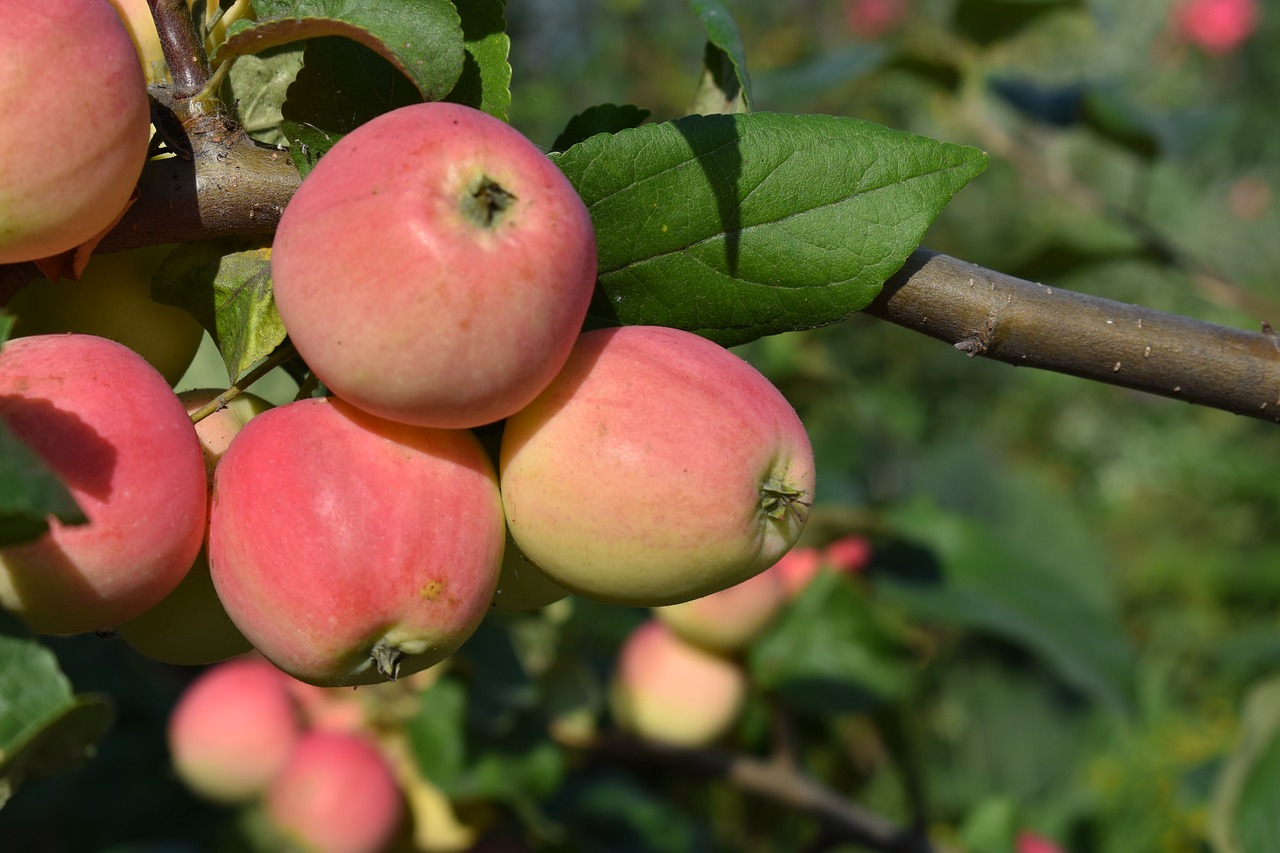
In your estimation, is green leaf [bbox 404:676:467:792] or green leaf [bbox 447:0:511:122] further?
green leaf [bbox 404:676:467:792]

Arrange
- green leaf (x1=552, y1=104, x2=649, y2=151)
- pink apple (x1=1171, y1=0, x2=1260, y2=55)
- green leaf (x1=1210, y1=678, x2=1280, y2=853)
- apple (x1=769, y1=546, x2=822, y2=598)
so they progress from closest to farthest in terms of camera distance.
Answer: green leaf (x1=552, y1=104, x2=649, y2=151) < green leaf (x1=1210, y1=678, x2=1280, y2=853) < apple (x1=769, y1=546, x2=822, y2=598) < pink apple (x1=1171, y1=0, x2=1260, y2=55)

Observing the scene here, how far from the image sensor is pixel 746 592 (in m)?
1.30

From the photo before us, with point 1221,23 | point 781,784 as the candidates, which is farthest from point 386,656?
point 1221,23

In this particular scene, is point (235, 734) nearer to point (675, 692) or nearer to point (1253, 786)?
point (675, 692)

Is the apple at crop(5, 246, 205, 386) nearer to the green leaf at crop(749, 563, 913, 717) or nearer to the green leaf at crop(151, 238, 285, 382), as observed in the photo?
the green leaf at crop(151, 238, 285, 382)

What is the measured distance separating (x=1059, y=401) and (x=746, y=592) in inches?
122

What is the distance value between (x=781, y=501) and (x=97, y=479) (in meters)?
0.26

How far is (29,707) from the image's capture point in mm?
470

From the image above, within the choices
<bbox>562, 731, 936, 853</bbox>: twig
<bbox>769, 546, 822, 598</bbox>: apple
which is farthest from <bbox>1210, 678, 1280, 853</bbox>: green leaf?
<bbox>769, 546, 822, 598</bbox>: apple

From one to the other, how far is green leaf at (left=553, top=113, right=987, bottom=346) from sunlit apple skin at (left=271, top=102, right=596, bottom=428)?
7cm

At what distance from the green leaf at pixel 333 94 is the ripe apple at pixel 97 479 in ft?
0.39

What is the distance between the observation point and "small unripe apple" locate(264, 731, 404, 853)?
111cm

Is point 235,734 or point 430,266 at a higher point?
point 430,266

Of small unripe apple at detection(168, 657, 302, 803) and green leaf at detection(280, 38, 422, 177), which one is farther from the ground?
green leaf at detection(280, 38, 422, 177)
